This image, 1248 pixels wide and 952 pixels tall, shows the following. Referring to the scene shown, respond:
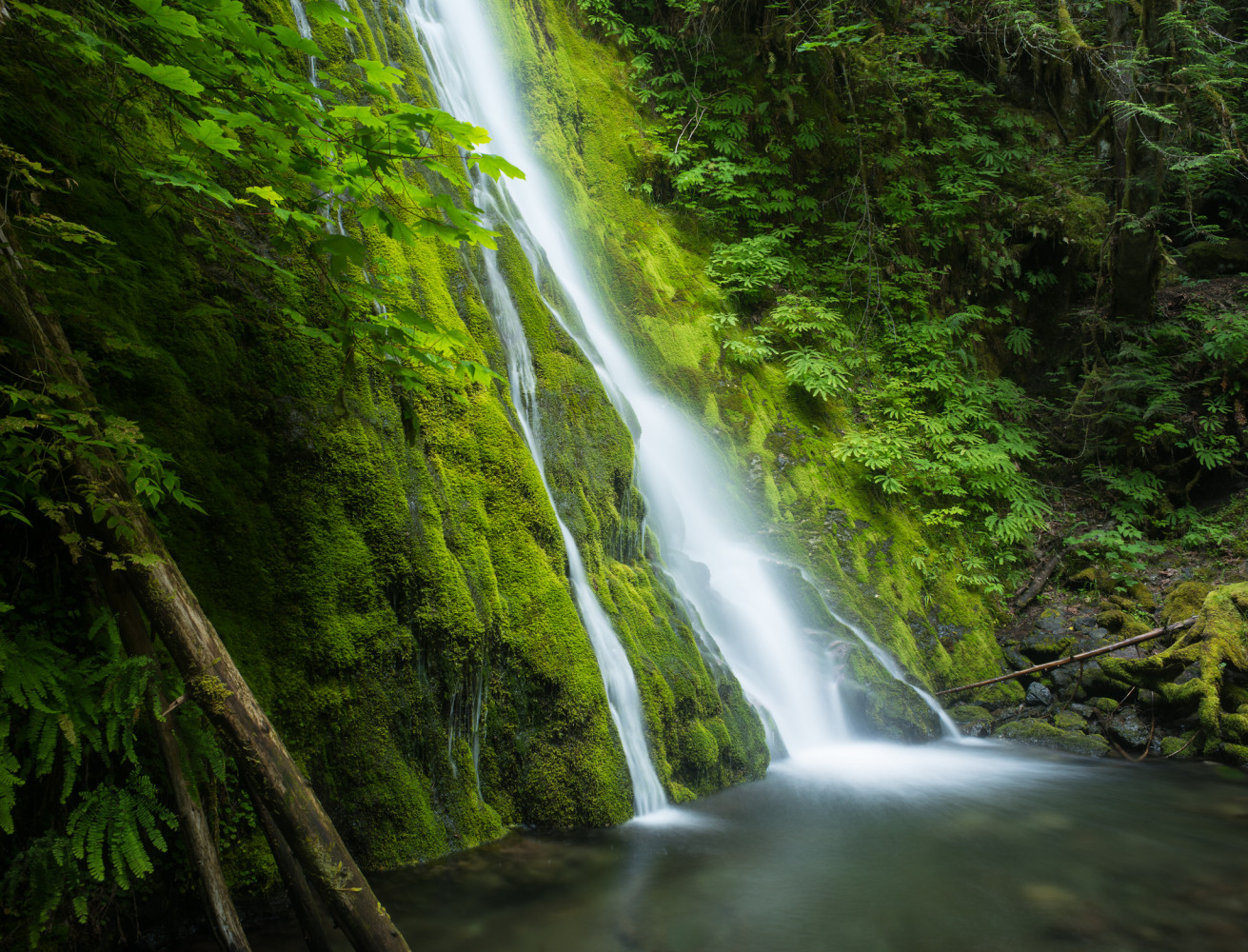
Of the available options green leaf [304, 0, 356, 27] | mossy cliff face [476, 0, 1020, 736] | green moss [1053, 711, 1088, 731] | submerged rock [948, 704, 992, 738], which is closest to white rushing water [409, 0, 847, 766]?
mossy cliff face [476, 0, 1020, 736]

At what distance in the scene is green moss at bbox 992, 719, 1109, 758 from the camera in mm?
6762

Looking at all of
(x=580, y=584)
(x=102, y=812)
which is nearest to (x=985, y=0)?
(x=580, y=584)

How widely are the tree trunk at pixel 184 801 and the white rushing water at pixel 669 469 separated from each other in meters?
2.85

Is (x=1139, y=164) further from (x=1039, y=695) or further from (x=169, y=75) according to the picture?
(x=169, y=75)

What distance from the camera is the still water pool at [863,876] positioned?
137 inches

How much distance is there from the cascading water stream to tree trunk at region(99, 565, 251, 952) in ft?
7.48

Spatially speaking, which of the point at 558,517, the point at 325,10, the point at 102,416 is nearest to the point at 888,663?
the point at 558,517

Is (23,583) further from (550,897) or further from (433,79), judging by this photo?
(433,79)

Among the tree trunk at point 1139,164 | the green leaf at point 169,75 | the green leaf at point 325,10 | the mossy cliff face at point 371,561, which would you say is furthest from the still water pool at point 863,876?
the tree trunk at point 1139,164

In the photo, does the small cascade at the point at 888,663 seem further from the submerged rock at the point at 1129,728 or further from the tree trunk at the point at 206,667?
the tree trunk at the point at 206,667

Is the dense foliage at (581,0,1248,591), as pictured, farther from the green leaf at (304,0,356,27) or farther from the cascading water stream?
the green leaf at (304,0,356,27)

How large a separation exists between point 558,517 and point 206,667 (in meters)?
3.17

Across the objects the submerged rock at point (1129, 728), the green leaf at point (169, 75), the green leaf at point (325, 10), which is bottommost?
the submerged rock at point (1129, 728)

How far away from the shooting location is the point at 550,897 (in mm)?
3607
